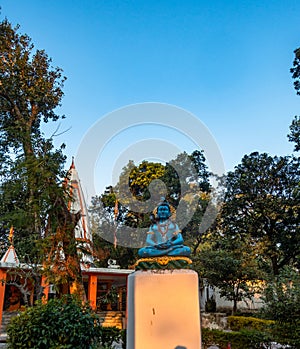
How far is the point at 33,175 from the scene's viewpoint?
6.79 metres

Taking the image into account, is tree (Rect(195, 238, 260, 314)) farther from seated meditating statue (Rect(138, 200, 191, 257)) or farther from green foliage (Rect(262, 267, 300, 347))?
seated meditating statue (Rect(138, 200, 191, 257))

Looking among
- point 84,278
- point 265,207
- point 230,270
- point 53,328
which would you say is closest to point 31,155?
point 53,328

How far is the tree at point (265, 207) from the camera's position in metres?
16.4

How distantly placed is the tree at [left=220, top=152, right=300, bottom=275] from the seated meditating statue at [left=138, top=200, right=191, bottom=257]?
40.7 feet

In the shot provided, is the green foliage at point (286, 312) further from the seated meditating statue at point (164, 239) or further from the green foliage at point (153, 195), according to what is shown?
the green foliage at point (153, 195)

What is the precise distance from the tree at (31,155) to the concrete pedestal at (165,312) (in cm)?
279

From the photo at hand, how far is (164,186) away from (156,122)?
12.7 meters

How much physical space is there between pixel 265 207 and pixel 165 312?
13665mm

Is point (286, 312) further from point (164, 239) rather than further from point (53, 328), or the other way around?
point (53, 328)

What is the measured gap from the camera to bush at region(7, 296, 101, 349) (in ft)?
16.8

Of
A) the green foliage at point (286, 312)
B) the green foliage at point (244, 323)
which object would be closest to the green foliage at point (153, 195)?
the green foliage at point (244, 323)

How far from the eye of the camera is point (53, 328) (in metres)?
5.21

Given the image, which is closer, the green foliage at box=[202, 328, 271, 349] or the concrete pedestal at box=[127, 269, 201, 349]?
the concrete pedestal at box=[127, 269, 201, 349]

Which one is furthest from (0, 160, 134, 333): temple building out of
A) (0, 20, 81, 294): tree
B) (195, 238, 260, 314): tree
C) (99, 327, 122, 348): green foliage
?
(195, 238, 260, 314): tree
